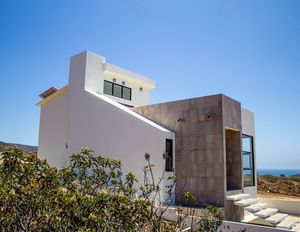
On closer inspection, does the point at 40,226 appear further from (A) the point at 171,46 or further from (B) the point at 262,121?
(B) the point at 262,121

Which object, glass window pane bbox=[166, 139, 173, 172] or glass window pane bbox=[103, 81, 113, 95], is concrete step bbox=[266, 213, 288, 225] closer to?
glass window pane bbox=[166, 139, 173, 172]

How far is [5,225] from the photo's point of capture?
9.97ft

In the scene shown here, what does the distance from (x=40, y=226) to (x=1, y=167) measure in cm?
89

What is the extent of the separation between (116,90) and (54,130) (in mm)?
4596

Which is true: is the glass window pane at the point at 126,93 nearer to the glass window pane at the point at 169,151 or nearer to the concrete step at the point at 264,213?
the glass window pane at the point at 169,151

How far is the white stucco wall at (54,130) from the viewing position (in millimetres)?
14156

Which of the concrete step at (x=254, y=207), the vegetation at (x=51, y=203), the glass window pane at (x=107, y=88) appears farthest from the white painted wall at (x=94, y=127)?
the vegetation at (x=51, y=203)

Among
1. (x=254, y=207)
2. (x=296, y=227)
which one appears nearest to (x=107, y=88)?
(x=254, y=207)

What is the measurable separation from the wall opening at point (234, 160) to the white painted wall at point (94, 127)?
2924 millimetres

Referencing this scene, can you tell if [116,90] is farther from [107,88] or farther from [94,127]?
[94,127]

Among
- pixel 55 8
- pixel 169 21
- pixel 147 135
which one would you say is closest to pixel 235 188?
pixel 147 135

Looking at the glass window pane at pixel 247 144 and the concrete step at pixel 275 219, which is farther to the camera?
the glass window pane at pixel 247 144

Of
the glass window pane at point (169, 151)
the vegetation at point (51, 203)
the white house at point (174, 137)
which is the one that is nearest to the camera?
the vegetation at point (51, 203)

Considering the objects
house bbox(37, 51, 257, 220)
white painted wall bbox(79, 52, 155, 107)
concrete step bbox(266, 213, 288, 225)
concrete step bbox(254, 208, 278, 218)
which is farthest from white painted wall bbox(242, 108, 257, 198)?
white painted wall bbox(79, 52, 155, 107)
